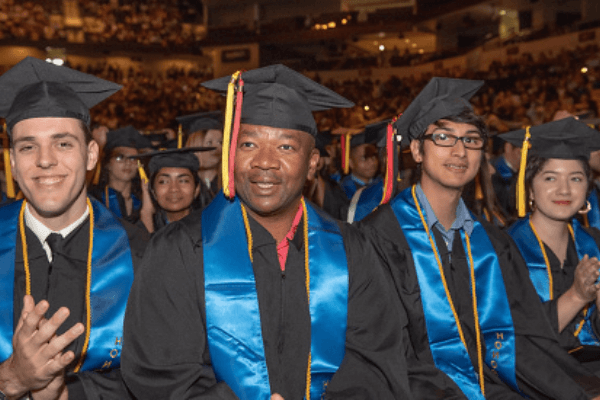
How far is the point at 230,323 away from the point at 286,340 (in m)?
0.20

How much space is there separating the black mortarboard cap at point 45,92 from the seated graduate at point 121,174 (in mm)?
2780

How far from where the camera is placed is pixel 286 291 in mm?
2059

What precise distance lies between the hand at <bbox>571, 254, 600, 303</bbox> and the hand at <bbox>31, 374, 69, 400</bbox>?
2.13 m

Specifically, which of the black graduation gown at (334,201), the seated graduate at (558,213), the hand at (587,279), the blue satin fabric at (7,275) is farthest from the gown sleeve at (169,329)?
the black graduation gown at (334,201)

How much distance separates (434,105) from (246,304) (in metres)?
1.30

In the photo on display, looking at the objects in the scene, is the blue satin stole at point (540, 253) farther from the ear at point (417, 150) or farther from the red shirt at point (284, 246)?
the red shirt at point (284, 246)

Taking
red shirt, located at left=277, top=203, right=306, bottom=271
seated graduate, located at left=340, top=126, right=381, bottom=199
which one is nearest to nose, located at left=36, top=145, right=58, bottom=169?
red shirt, located at left=277, top=203, right=306, bottom=271

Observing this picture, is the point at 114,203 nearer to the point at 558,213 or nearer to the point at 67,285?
the point at 67,285

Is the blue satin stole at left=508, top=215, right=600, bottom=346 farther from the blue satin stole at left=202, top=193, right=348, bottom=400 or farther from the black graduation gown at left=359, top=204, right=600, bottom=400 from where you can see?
the blue satin stole at left=202, top=193, right=348, bottom=400

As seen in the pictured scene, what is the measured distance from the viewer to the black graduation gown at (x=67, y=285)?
85.0 inches

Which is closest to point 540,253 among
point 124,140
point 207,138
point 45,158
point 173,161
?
point 45,158

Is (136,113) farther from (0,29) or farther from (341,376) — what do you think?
(341,376)

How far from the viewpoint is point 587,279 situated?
2.60 metres

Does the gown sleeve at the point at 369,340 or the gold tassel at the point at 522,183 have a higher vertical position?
the gold tassel at the point at 522,183
